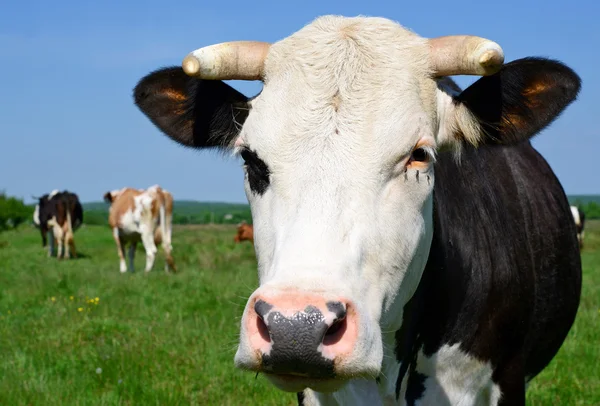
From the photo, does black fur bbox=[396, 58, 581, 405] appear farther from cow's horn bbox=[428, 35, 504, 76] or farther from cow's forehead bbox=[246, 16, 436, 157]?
cow's forehead bbox=[246, 16, 436, 157]

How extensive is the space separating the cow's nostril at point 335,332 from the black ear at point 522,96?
139 cm

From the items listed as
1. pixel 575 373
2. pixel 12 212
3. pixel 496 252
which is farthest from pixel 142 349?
pixel 12 212

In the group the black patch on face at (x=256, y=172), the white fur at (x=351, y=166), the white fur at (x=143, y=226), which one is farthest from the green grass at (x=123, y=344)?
the white fur at (x=143, y=226)

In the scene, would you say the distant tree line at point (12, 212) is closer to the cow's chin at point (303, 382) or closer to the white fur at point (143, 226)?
the white fur at point (143, 226)

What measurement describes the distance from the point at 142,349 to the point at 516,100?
464 centimetres

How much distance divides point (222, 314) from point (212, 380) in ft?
9.96

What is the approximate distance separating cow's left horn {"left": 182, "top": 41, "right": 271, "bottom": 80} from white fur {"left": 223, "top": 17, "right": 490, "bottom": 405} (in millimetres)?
64

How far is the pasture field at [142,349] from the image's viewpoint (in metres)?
6.00

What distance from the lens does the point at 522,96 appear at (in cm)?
355

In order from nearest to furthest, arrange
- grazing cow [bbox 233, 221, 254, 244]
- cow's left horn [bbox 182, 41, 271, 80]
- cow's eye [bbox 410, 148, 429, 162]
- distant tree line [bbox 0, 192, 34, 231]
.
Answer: cow's eye [bbox 410, 148, 429, 162], cow's left horn [bbox 182, 41, 271, 80], grazing cow [bbox 233, 221, 254, 244], distant tree line [bbox 0, 192, 34, 231]

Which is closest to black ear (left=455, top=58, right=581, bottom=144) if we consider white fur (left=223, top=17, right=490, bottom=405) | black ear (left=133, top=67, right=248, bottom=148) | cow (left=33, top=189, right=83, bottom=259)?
white fur (left=223, top=17, right=490, bottom=405)

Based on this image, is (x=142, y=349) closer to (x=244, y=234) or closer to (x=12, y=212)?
(x=244, y=234)

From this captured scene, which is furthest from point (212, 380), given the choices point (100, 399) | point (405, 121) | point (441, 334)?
point (405, 121)

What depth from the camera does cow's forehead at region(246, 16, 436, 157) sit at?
3.06m
